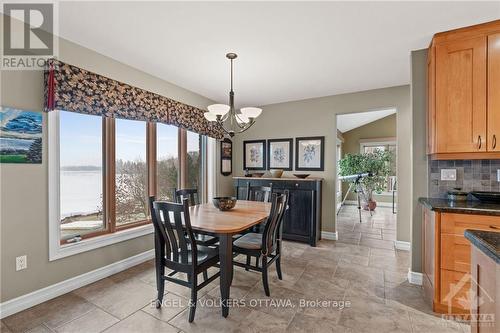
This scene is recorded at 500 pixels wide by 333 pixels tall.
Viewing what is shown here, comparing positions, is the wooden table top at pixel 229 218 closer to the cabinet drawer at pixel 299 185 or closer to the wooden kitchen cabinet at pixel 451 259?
the cabinet drawer at pixel 299 185

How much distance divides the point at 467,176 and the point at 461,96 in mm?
804

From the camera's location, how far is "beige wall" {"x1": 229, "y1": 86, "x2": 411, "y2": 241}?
11.7ft

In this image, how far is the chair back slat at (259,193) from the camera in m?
3.29

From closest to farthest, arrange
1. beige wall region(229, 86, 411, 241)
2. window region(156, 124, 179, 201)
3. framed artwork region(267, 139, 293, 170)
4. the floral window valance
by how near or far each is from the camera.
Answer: the floral window valance, window region(156, 124, 179, 201), beige wall region(229, 86, 411, 241), framed artwork region(267, 139, 293, 170)

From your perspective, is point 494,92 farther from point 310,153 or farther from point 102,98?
point 102,98

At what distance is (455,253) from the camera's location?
1939 millimetres

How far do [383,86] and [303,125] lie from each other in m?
1.37

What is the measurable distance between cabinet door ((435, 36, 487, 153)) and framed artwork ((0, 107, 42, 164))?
373 cm

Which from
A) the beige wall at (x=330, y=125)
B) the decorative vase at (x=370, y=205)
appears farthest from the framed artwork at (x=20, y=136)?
the decorative vase at (x=370, y=205)

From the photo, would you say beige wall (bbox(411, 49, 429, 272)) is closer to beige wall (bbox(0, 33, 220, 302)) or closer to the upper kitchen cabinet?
the upper kitchen cabinet

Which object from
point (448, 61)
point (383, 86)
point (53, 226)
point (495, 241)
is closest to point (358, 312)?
point (495, 241)

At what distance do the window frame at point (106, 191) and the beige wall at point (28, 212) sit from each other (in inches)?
2.0

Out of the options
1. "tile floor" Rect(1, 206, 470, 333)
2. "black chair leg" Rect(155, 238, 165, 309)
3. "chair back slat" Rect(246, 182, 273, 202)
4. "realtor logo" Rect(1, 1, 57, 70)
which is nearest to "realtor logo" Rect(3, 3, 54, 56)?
"realtor logo" Rect(1, 1, 57, 70)

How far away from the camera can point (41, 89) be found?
218 cm
